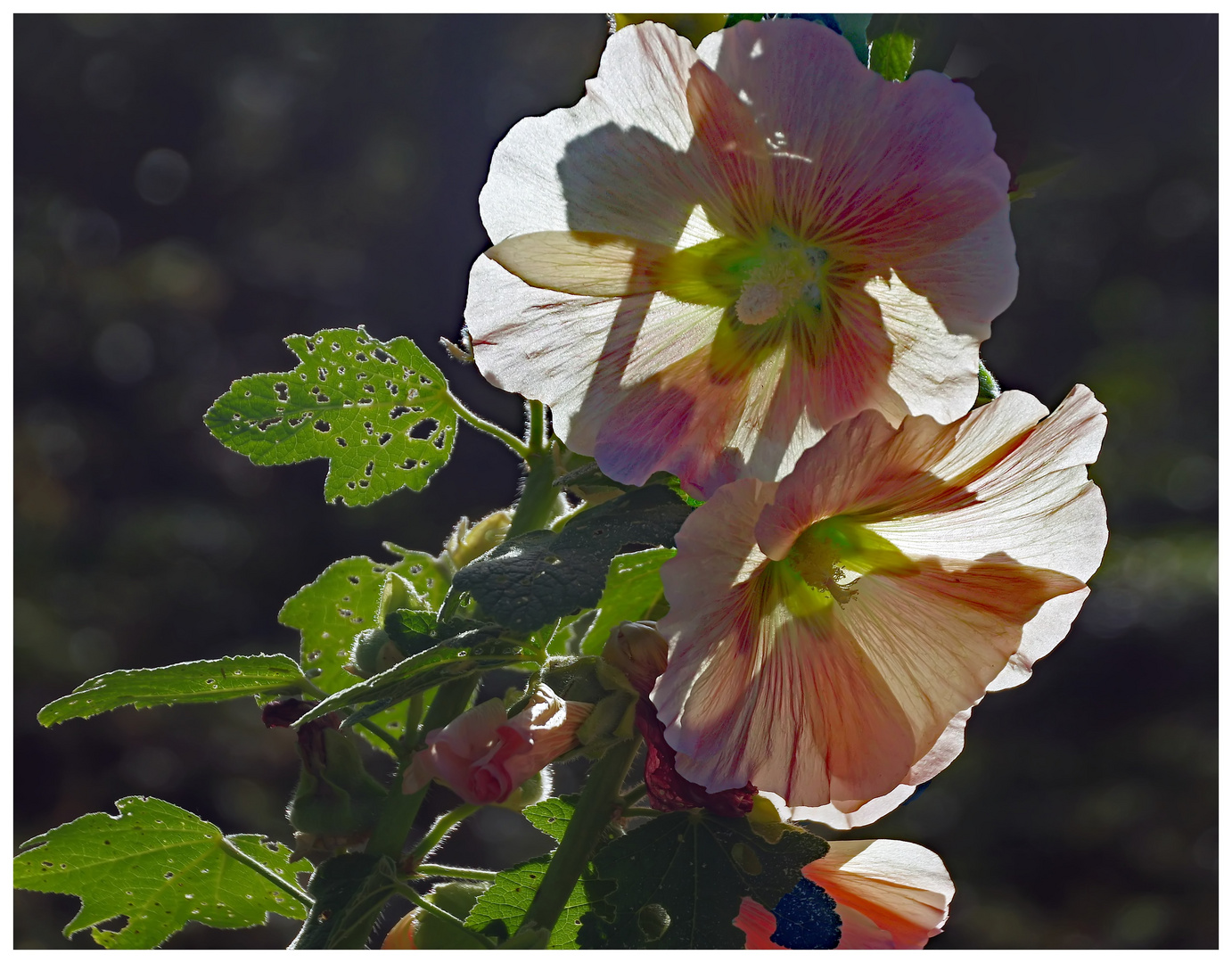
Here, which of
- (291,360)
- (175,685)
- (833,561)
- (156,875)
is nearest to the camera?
(833,561)

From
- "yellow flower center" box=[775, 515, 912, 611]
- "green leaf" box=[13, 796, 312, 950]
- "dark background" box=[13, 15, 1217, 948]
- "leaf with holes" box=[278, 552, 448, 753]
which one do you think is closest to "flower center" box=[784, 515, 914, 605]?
"yellow flower center" box=[775, 515, 912, 611]

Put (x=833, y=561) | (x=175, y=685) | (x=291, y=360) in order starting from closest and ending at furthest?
(x=833, y=561), (x=175, y=685), (x=291, y=360)

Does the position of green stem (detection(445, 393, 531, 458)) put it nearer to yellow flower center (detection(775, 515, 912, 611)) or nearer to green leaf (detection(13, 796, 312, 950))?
yellow flower center (detection(775, 515, 912, 611))

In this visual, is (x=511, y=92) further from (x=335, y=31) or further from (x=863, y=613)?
(x=863, y=613)

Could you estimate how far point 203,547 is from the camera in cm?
490

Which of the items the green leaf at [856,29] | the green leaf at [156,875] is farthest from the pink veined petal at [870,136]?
the green leaf at [156,875]

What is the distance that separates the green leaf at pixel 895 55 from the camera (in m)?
0.68

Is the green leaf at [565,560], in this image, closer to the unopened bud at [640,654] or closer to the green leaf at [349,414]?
the unopened bud at [640,654]

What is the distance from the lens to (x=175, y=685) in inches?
29.6

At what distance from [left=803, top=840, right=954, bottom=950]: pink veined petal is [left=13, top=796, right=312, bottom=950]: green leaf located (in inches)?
15.8

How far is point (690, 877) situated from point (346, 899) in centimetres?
20

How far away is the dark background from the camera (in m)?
4.52

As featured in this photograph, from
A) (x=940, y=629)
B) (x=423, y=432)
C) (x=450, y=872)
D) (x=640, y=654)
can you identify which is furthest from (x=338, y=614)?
(x=940, y=629)

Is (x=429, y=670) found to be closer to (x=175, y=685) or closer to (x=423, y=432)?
(x=175, y=685)
